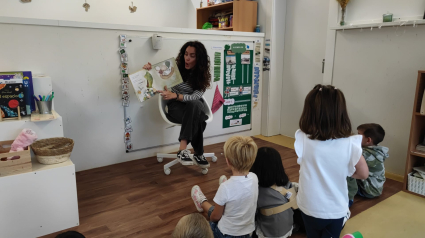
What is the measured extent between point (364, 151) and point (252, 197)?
120 cm

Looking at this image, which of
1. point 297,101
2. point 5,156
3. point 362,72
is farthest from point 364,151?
point 5,156

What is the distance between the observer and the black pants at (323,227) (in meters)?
1.40

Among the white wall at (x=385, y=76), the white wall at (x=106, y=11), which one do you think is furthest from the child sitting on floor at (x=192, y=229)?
the white wall at (x=106, y=11)

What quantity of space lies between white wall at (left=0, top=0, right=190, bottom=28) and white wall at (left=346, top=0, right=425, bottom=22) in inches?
134

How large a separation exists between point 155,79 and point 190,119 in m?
0.48

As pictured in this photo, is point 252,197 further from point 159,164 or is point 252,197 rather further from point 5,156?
point 159,164

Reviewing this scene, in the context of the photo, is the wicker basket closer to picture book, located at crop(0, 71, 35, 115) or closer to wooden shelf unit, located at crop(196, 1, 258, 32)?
picture book, located at crop(0, 71, 35, 115)

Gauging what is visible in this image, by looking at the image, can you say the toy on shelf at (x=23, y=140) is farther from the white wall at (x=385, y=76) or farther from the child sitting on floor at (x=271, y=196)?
the white wall at (x=385, y=76)

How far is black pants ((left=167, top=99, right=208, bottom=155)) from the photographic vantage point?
2.73m

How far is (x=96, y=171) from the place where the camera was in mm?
2850

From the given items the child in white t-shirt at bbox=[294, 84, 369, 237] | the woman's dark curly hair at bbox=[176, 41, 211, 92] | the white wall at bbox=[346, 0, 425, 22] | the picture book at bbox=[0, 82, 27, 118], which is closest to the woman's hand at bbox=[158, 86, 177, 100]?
the woman's dark curly hair at bbox=[176, 41, 211, 92]

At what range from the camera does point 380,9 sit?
2.85 metres

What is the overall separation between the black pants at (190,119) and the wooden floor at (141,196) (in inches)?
12.1

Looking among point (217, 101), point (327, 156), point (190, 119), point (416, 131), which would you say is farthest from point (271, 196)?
point (217, 101)
